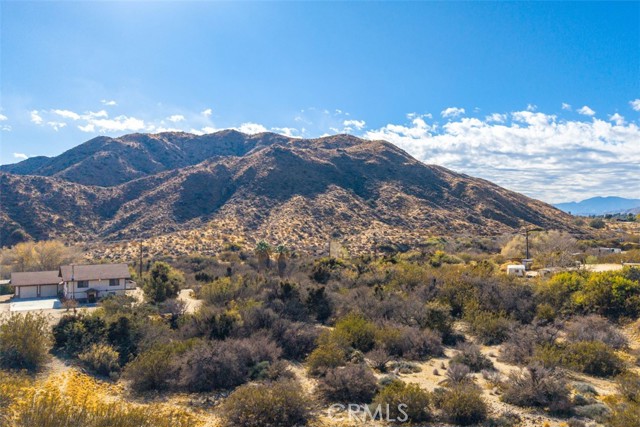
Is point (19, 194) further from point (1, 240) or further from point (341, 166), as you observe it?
point (341, 166)

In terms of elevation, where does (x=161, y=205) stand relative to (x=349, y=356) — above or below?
above

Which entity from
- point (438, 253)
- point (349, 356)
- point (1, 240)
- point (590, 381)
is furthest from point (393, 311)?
point (1, 240)

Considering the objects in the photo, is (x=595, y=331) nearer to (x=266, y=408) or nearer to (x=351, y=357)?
(x=351, y=357)

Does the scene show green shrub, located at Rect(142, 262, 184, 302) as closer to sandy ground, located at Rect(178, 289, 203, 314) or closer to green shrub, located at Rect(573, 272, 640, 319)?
sandy ground, located at Rect(178, 289, 203, 314)

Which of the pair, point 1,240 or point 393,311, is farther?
point 1,240

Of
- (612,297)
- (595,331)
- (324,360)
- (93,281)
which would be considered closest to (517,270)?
(612,297)

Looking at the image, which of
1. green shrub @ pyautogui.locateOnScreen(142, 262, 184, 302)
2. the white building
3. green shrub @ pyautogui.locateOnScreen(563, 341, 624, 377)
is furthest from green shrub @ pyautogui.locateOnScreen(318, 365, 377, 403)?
the white building

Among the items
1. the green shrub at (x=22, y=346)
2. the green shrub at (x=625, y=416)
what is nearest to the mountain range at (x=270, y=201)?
the green shrub at (x=22, y=346)
